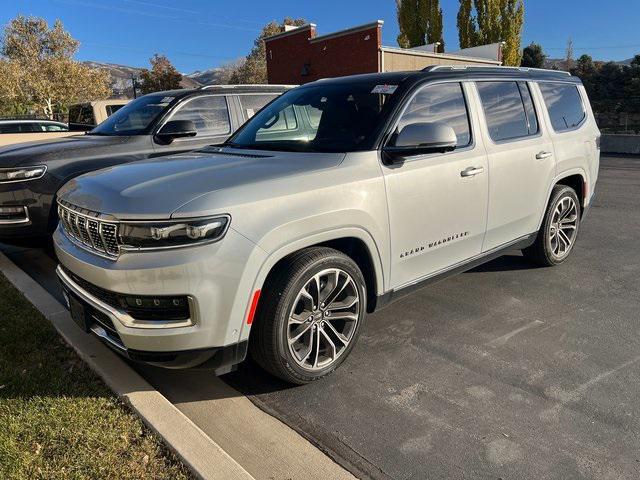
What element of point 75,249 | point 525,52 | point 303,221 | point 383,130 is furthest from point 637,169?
point 525,52

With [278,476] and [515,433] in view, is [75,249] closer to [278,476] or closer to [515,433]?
[278,476]

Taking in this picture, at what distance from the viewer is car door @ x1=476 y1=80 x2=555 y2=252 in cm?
416

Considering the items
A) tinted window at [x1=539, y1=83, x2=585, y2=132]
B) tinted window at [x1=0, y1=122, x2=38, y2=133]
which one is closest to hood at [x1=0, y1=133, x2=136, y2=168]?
tinted window at [x1=539, y1=83, x2=585, y2=132]

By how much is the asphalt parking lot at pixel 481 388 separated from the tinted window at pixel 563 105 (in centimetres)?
152

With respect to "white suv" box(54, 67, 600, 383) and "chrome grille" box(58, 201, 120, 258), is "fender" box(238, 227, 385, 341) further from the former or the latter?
"chrome grille" box(58, 201, 120, 258)

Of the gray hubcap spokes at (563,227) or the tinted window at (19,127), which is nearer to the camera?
the gray hubcap spokes at (563,227)

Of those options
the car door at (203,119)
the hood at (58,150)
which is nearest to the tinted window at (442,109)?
the car door at (203,119)

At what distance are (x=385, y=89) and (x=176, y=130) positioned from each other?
118 inches

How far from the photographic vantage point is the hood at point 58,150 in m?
5.22

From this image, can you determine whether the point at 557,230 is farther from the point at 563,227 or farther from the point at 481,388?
the point at 481,388

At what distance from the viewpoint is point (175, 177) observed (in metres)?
2.97

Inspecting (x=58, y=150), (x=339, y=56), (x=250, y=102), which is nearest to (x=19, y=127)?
(x=250, y=102)

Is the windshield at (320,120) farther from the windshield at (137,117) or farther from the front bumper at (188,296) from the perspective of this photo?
the windshield at (137,117)

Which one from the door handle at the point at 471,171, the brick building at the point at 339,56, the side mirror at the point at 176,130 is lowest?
the door handle at the point at 471,171
